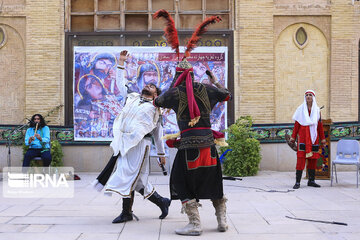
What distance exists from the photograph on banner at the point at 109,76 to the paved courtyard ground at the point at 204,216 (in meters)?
3.26

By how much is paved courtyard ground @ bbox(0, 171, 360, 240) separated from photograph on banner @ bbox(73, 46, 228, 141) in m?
3.26

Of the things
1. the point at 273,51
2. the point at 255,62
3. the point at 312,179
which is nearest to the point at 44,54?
the point at 255,62

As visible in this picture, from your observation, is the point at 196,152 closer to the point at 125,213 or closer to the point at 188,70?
the point at 188,70

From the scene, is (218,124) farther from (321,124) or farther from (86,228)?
(86,228)

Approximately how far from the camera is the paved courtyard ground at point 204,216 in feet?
19.4

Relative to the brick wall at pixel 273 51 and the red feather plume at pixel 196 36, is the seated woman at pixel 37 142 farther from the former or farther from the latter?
the red feather plume at pixel 196 36

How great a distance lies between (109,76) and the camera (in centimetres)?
1315

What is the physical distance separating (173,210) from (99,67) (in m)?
6.37

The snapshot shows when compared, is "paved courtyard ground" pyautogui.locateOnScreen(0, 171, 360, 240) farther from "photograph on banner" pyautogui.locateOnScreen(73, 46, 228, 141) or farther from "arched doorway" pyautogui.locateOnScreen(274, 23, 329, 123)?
"arched doorway" pyautogui.locateOnScreen(274, 23, 329, 123)

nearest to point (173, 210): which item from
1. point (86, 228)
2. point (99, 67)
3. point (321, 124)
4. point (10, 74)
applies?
point (86, 228)

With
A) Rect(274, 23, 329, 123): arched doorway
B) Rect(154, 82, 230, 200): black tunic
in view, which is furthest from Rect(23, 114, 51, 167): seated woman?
Rect(154, 82, 230, 200): black tunic

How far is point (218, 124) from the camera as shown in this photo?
1311 cm

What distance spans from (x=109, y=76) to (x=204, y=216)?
22.4 feet

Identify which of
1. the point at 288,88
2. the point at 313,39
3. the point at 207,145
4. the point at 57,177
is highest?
the point at 313,39
